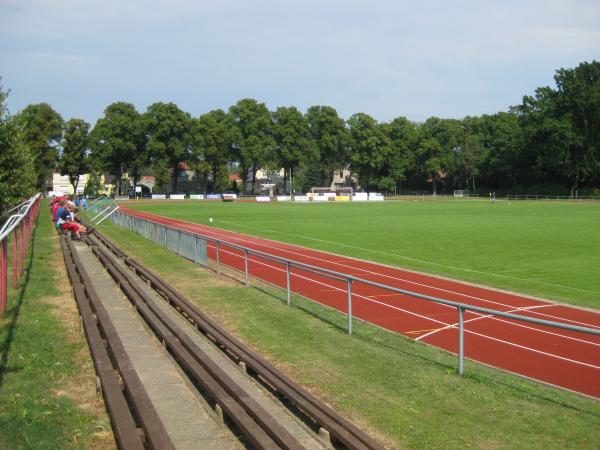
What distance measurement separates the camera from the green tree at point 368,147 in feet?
389

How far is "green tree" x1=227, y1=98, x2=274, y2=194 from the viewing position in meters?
112

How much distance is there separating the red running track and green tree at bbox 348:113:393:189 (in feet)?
326

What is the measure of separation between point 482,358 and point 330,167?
383 ft

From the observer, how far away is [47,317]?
35.4 feet

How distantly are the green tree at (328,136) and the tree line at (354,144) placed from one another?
8.2 inches

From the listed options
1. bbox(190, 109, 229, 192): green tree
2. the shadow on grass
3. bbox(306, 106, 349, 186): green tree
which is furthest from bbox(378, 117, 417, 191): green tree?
the shadow on grass

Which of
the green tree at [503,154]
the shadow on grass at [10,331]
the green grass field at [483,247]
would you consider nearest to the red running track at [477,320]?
the green grass field at [483,247]

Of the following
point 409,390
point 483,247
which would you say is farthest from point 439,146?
point 409,390

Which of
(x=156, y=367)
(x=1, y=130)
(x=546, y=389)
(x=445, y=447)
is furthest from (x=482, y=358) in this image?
(x=1, y=130)

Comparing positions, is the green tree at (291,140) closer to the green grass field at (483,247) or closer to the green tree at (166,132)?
the green tree at (166,132)

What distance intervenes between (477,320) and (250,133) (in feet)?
345

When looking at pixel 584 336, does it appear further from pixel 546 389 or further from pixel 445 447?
pixel 445 447

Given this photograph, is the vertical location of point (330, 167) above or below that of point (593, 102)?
below

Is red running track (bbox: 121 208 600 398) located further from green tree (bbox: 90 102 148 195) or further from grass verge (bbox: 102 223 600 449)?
green tree (bbox: 90 102 148 195)
